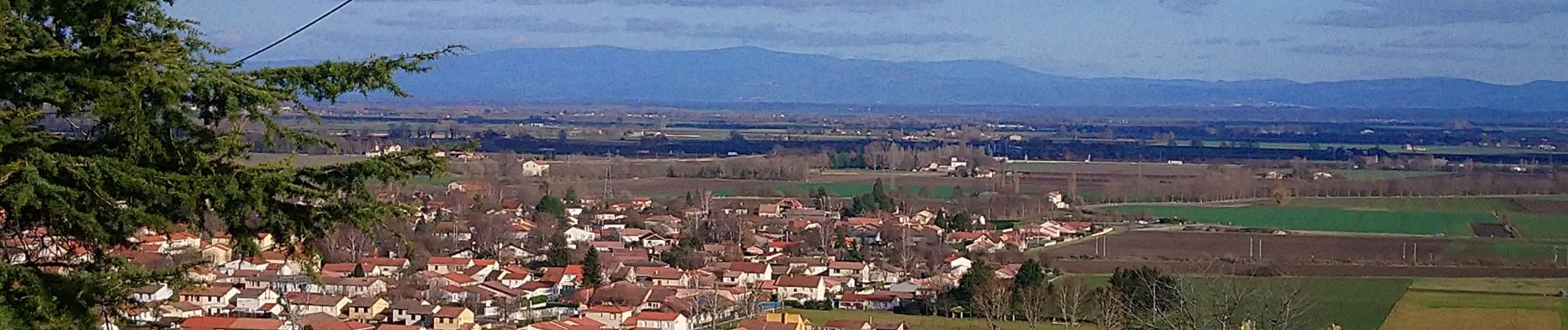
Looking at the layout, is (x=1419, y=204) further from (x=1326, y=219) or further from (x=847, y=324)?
(x=847, y=324)

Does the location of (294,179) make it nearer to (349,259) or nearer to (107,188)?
(107,188)

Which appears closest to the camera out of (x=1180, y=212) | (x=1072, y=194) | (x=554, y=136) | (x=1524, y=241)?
(x=1524, y=241)

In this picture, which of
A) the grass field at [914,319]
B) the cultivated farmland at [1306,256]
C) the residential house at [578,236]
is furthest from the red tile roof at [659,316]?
the residential house at [578,236]

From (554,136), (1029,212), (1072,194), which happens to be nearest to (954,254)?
(1029,212)

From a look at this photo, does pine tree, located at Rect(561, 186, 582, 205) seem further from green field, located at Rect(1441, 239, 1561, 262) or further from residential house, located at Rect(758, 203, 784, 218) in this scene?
green field, located at Rect(1441, 239, 1561, 262)

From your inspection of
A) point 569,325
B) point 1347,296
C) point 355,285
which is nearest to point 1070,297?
point 1347,296
